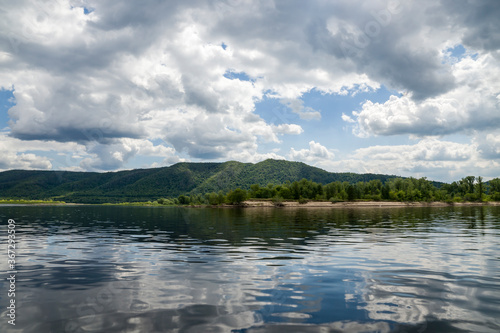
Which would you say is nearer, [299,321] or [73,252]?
[299,321]

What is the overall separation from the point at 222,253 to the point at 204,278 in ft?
31.3

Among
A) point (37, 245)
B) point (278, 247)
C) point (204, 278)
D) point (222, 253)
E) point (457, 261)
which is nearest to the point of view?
point (204, 278)

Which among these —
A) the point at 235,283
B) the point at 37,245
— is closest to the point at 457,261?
the point at 235,283

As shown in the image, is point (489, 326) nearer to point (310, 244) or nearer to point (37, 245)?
point (310, 244)

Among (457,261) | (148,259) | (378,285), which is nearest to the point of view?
(378,285)

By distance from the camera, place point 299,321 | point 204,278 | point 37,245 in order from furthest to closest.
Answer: point 37,245 → point 204,278 → point 299,321

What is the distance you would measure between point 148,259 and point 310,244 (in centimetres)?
1743

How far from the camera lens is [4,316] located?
1288 centimetres

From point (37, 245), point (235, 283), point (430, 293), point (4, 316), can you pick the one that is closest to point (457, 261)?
point (430, 293)

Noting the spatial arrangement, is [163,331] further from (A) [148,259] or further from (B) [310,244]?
(B) [310,244]

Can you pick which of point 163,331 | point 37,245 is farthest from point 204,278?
point 37,245

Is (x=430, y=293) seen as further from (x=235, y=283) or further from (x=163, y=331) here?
(x=163, y=331)

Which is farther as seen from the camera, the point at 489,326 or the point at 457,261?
the point at 457,261

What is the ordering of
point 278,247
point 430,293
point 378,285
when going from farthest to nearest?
point 278,247 → point 378,285 → point 430,293
